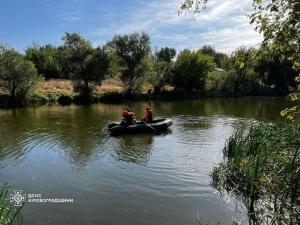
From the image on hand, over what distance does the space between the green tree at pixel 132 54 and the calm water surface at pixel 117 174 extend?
1104 inches

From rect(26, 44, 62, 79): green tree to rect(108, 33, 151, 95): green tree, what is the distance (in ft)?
44.7

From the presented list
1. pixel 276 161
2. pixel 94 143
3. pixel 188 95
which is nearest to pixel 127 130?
pixel 94 143

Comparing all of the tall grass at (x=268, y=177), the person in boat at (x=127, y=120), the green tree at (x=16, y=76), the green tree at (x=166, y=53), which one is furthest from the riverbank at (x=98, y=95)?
the green tree at (x=166, y=53)

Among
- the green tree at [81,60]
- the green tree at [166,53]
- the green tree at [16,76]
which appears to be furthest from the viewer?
the green tree at [166,53]

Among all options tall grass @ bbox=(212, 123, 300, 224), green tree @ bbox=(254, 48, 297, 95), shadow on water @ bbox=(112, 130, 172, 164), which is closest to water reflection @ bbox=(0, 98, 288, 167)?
shadow on water @ bbox=(112, 130, 172, 164)

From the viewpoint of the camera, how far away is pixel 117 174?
13.3m

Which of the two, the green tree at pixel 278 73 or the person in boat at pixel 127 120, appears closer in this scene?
the person in boat at pixel 127 120

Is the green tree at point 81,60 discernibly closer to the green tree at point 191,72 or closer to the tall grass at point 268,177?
the green tree at point 191,72

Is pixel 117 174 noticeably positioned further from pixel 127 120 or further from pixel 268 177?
pixel 127 120

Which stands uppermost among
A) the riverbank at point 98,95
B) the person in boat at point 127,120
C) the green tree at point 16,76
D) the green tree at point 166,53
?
the green tree at point 166,53

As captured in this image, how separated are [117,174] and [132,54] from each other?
3913 cm

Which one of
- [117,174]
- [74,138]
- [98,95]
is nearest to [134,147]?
[74,138]

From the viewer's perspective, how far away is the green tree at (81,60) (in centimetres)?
4678

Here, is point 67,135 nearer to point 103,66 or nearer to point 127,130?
point 127,130
